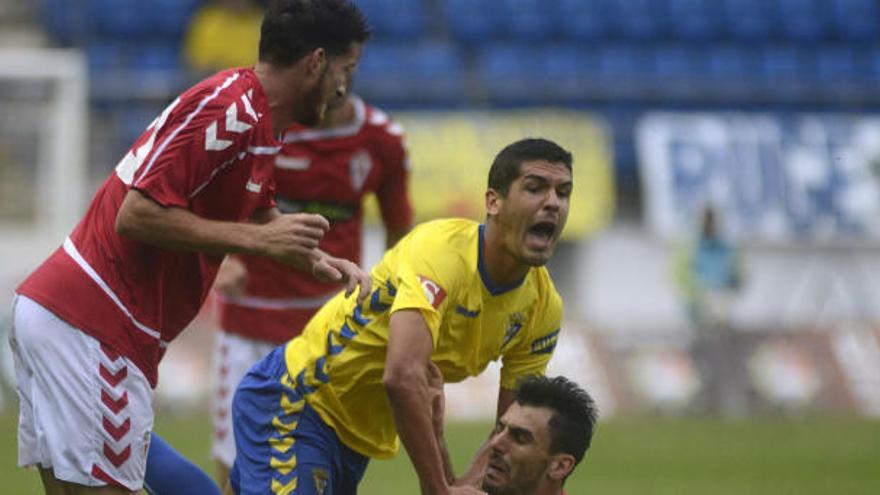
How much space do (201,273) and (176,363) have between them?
1044 cm

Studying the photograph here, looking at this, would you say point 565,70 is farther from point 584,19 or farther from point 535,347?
point 535,347

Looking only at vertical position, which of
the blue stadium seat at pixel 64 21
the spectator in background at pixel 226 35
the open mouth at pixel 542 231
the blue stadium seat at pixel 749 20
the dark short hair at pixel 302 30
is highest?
the blue stadium seat at pixel 749 20

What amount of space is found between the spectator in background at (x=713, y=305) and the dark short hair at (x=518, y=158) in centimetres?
1180

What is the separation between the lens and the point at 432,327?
5848mm

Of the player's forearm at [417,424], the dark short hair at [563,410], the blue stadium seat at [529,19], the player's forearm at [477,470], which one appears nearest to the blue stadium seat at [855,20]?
the blue stadium seat at [529,19]

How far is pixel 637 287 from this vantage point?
20.1 meters

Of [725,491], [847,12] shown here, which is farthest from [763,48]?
[725,491]

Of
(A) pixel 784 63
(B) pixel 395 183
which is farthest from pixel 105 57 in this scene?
(B) pixel 395 183

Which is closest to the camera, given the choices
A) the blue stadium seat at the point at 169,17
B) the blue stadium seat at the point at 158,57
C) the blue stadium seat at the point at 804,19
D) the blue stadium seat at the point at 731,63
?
the blue stadium seat at the point at 158,57

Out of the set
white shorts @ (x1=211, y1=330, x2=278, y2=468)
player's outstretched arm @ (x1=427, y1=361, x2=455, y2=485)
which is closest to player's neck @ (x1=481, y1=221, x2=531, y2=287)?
player's outstretched arm @ (x1=427, y1=361, x2=455, y2=485)

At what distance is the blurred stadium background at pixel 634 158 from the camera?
1638 cm

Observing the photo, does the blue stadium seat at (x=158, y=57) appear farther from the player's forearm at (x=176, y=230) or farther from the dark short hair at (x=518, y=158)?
the player's forearm at (x=176, y=230)

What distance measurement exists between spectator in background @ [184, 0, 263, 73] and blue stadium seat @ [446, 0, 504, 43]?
414 centimetres

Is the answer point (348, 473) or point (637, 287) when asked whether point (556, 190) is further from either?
point (637, 287)
